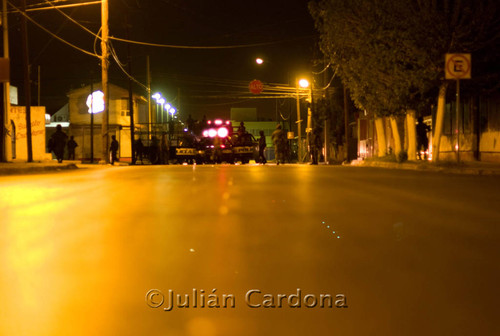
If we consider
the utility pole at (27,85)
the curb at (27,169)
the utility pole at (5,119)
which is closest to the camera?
the curb at (27,169)

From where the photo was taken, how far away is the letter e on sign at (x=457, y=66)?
19531 mm

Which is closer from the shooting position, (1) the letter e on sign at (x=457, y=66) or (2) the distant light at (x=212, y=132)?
(1) the letter e on sign at (x=457, y=66)

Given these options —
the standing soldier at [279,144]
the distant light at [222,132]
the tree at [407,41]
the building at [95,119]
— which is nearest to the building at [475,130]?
the tree at [407,41]

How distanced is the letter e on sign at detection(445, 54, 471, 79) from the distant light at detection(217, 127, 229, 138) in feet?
62.8

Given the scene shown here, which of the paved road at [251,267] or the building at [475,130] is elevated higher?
the building at [475,130]

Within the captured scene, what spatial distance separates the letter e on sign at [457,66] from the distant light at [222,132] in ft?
62.8

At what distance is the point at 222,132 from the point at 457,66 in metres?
19.4

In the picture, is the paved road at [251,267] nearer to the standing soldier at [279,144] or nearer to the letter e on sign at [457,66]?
the letter e on sign at [457,66]

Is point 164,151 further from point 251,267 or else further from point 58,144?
point 251,267

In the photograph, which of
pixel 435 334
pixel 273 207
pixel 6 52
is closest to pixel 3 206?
pixel 273 207

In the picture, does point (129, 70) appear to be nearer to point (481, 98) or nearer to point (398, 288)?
point (481, 98)

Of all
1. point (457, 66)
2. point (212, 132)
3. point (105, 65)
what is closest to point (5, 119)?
point (105, 65)

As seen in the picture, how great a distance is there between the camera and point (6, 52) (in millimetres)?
29531

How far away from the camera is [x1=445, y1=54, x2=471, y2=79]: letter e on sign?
19.5 meters
